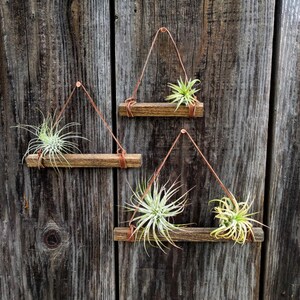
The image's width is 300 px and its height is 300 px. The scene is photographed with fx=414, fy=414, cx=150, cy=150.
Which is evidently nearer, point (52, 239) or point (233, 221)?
point (233, 221)

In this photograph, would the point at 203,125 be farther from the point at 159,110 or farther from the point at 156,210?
the point at 156,210

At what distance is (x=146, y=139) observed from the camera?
3.48ft

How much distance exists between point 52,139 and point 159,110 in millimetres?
277

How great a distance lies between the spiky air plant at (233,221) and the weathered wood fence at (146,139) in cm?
4

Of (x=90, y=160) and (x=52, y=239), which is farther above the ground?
(x=90, y=160)

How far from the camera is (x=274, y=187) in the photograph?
1062 millimetres

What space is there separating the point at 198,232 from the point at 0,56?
2.21ft

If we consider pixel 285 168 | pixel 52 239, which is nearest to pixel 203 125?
pixel 285 168

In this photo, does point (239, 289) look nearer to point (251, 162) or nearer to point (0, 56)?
point (251, 162)

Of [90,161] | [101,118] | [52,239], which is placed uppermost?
[101,118]

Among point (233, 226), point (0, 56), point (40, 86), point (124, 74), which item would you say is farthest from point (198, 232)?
point (0, 56)

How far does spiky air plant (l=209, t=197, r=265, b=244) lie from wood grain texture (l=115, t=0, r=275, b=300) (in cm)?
4

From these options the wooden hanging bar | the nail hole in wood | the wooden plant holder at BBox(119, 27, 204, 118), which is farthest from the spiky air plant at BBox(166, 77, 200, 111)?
the nail hole in wood

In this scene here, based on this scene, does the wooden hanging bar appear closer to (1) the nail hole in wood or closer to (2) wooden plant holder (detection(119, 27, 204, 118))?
(1) the nail hole in wood
